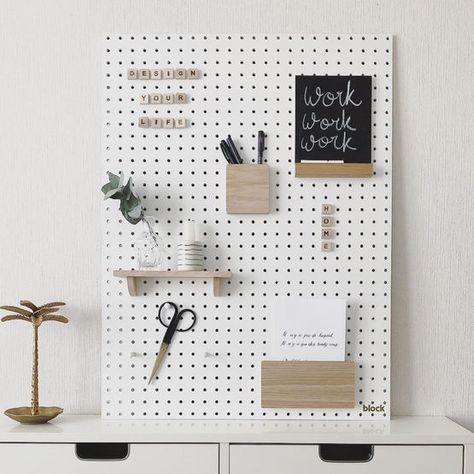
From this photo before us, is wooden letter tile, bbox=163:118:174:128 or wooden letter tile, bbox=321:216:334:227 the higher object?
wooden letter tile, bbox=163:118:174:128

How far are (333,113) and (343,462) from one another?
0.89 m

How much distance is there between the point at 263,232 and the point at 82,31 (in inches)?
29.0

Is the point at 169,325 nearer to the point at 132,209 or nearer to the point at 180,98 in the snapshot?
the point at 132,209

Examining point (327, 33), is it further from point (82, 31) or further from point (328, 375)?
point (328, 375)

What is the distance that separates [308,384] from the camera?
1968 mm

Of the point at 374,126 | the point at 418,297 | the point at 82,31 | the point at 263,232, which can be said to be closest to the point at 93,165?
the point at 82,31

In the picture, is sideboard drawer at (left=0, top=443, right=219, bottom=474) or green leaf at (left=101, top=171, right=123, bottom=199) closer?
sideboard drawer at (left=0, top=443, right=219, bottom=474)

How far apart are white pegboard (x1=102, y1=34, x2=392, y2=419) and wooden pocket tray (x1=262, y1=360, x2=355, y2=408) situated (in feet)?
0.15

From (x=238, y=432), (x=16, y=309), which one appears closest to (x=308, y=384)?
(x=238, y=432)

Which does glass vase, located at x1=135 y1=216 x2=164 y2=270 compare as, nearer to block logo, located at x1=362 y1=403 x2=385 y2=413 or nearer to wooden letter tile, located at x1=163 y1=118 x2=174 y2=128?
wooden letter tile, located at x1=163 y1=118 x2=174 y2=128

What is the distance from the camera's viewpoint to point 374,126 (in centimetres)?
202

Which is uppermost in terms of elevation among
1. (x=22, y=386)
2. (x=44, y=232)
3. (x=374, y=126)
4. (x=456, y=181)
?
(x=374, y=126)

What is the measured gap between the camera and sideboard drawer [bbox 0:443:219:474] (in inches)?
69.9

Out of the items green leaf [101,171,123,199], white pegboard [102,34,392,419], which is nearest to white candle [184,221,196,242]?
white pegboard [102,34,392,419]
